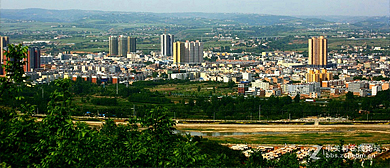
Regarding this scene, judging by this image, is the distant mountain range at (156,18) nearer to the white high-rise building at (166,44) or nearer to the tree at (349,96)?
the white high-rise building at (166,44)

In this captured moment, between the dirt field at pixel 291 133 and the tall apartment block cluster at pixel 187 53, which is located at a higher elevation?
the tall apartment block cluster at pixel 187 53

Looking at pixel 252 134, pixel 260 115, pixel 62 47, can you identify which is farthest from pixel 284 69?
pixel 62 47

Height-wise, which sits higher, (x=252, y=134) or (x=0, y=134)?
(x=0, y=134)

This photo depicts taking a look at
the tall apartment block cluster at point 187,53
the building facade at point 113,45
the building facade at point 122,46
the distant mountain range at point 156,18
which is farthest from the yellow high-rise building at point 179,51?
the distant mountain range at point 156,18

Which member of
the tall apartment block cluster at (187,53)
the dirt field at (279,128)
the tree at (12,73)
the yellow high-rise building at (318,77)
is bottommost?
the dirt field at (279,128)

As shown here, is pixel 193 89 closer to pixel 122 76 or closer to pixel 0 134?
pixel 122 76
